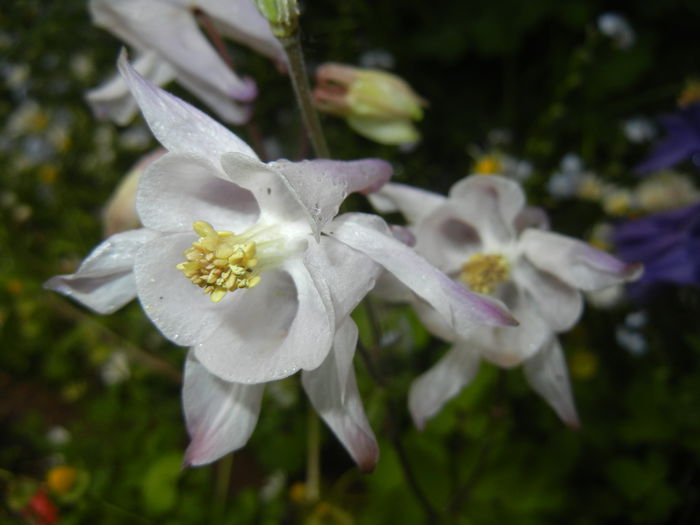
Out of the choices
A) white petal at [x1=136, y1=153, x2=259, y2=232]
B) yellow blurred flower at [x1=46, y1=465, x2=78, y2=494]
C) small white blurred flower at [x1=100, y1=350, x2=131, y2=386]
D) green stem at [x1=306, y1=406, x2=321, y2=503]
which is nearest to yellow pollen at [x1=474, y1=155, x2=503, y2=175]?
green stem at [x1=306, y1=406, x2=321, y2=503]

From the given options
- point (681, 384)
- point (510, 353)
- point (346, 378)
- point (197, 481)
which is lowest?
point (197, 481)

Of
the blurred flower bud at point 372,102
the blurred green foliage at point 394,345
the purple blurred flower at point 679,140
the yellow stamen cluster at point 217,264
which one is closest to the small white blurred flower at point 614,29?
the blurred green foliage at point 394,345

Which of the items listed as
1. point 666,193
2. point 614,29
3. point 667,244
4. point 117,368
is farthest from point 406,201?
point 117,368

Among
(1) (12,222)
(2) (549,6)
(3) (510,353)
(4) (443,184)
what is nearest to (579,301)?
(3) (510,353)

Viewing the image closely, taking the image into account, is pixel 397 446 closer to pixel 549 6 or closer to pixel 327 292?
pixel 327 292

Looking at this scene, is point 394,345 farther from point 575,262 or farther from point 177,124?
point 177,124

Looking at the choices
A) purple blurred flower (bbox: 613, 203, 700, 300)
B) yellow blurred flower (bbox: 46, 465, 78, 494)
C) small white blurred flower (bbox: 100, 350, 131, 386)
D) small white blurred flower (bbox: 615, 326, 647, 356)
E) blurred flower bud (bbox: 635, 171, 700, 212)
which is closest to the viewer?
purple blurred flower (bbox: 613, 203, 700, 300)

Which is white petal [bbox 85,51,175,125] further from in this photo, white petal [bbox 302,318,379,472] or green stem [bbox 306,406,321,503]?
green stem [bbox 306,406,321,503]
